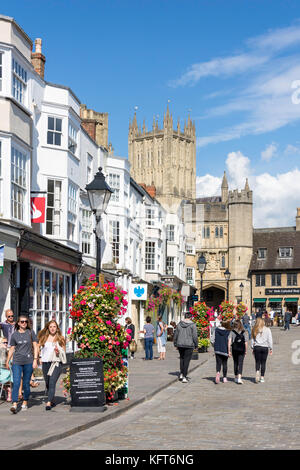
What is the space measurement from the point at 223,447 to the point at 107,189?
22.5ft

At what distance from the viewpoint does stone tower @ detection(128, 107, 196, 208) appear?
140375 millimetres

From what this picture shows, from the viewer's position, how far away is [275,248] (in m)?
89.1

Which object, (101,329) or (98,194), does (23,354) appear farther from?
(98,194)

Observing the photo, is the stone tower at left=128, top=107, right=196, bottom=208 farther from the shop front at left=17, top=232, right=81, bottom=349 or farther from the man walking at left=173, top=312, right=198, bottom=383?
the man walking at left=173, top=312, right=198, bottom=383

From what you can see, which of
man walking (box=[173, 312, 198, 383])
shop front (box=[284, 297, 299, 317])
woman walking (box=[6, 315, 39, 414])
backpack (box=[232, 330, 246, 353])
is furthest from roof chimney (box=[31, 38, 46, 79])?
shop front (box=[284, 297, 299, 317])

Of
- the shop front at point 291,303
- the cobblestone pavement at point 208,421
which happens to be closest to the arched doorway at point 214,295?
the shop front at point 291,303

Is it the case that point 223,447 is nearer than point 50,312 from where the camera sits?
Yes

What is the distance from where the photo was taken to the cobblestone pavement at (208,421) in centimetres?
941

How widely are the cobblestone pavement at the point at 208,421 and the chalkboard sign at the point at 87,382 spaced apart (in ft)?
2.11

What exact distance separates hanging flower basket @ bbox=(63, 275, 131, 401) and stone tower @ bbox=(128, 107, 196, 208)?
12457 centimetres

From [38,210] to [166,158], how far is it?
12204 centimetres

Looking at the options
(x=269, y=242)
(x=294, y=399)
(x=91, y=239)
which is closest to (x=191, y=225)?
(x=269, y=242)

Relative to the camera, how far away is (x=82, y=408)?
12375mm
